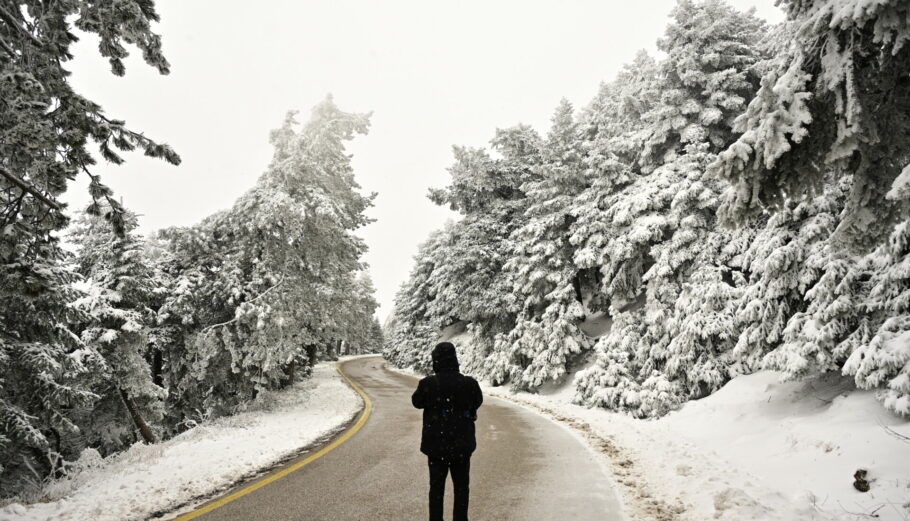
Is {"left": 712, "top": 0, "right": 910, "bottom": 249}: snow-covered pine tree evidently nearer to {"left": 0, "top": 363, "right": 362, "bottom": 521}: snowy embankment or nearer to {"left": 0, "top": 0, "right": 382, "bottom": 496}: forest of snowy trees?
{"left": 0, "top": 0, "right": 382, "bottom": 496}: forest of snowy trees

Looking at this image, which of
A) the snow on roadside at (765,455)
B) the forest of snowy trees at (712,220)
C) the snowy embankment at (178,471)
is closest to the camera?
the forest of snowy trees at (712,220)

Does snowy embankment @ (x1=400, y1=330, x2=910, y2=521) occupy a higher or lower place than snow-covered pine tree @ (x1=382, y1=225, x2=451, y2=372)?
lower

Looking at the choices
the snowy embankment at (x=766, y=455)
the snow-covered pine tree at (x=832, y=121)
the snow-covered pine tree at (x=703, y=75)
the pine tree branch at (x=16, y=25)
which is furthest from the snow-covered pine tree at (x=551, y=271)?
the pine tree branch at (x=16, y=25)

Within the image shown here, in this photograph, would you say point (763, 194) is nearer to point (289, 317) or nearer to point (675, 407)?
point (675, 407)

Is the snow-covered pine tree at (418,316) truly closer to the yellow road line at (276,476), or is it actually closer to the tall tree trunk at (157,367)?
the tall tree trunk at (157,367)

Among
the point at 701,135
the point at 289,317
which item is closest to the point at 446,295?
the point at 289,317

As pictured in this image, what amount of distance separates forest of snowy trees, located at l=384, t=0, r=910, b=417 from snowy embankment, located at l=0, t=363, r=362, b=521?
750cm

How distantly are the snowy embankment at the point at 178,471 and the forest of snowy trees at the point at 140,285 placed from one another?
225 cm

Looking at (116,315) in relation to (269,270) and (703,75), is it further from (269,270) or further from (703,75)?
(703,75)

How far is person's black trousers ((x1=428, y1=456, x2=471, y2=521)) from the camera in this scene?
4.27m

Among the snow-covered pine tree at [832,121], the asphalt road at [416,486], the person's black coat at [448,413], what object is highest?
the snow-covered pine tree at [832,121]

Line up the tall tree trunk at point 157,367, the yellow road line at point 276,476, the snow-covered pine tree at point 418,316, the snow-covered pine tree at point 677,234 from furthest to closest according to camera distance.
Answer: the snow-covered pine tree at point 418,316 < the tall tree trunk at point 157,367 < the snow-covered pine tree at point 677,234 < the yellow road line at point 276,476

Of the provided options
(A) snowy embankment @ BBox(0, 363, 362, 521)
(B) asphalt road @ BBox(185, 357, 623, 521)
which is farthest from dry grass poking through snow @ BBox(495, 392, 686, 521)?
(A) snowy embankment @ BBox(0, 363, 362, 521)

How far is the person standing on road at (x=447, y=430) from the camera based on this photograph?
4.30 meters
